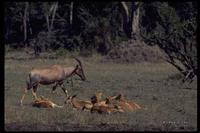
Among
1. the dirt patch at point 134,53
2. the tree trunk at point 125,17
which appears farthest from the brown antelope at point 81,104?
the tree trunk at point 125,17

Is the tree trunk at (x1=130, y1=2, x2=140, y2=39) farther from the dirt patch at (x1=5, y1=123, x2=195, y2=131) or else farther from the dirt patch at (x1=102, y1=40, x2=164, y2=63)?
the dirt patch at (x1=5, y1=123, x2=195, y2=131)

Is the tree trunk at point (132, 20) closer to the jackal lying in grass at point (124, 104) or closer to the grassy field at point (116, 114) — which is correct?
the grassy field at point (116, 114)

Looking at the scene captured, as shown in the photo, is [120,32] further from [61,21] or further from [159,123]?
[159,123]

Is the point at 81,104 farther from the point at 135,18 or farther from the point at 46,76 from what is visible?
the point at 135,18

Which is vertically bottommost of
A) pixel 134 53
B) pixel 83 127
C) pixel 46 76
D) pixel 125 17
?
pixel 83 127

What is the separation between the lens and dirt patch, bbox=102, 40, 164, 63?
2566cm

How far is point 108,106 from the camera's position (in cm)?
1009

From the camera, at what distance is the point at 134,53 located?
2603 centimetres

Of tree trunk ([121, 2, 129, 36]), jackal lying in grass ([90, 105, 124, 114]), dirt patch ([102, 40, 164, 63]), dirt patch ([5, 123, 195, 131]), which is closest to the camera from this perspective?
dirt patch ([5, 123, 195, 131])

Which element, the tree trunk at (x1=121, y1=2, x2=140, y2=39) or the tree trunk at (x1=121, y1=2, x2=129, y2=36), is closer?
the tree trunk at (x1=121, y1=2, x2=140, y2=39)

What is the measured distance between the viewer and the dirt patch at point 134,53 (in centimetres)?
2566

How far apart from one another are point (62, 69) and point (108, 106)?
2.53m

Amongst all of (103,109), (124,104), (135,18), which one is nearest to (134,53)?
(135,18)

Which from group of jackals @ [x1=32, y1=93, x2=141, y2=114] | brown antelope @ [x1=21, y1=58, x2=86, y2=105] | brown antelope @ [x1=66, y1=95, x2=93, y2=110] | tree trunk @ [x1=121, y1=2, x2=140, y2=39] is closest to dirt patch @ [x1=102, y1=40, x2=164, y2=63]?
tree trunk @ [x1=121, y1=2, x2=140, y2=39]
